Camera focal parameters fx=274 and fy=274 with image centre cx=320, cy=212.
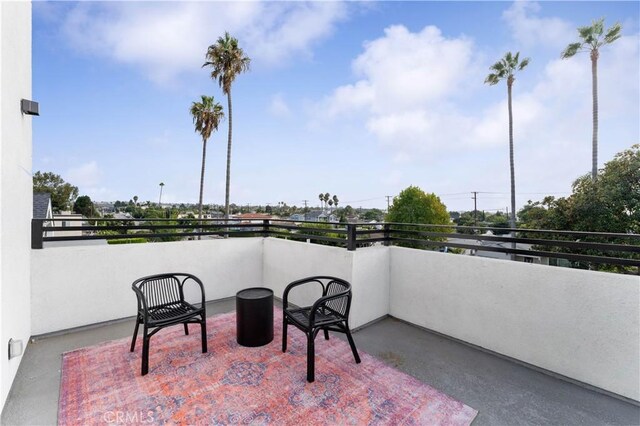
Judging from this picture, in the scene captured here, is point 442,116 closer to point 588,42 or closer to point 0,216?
point 588,42

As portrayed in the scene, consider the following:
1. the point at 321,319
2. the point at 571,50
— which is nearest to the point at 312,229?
the point at 321,319

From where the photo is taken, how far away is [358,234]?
340 centimetres

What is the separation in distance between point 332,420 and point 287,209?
51.3 meters

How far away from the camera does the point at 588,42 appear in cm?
1200

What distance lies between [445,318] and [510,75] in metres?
17.1

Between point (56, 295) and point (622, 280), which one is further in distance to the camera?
point (56, 295)

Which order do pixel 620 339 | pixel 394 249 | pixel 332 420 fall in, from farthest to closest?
1. pixel 394 249
2. pixel 620 339
3. pixel 332 420

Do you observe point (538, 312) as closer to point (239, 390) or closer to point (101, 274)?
point (239, 390)

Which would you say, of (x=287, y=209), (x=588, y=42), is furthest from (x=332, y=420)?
(x=287, y=209)

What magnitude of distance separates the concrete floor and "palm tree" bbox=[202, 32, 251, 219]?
1027cm

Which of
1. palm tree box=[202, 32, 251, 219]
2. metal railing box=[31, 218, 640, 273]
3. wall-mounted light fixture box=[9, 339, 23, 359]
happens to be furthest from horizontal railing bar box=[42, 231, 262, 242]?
palm tree box=[202, 32, 251, 219]

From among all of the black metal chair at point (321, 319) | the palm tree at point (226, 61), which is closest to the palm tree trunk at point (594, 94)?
the black metal chair at point (321, 319)

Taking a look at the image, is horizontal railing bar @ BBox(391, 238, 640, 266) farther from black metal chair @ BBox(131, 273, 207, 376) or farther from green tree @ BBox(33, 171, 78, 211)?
green tree @ BBox(33, 171, 78, 211)

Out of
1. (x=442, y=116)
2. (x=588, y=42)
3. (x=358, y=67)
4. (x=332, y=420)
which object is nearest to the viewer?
(x=332, y=420)
